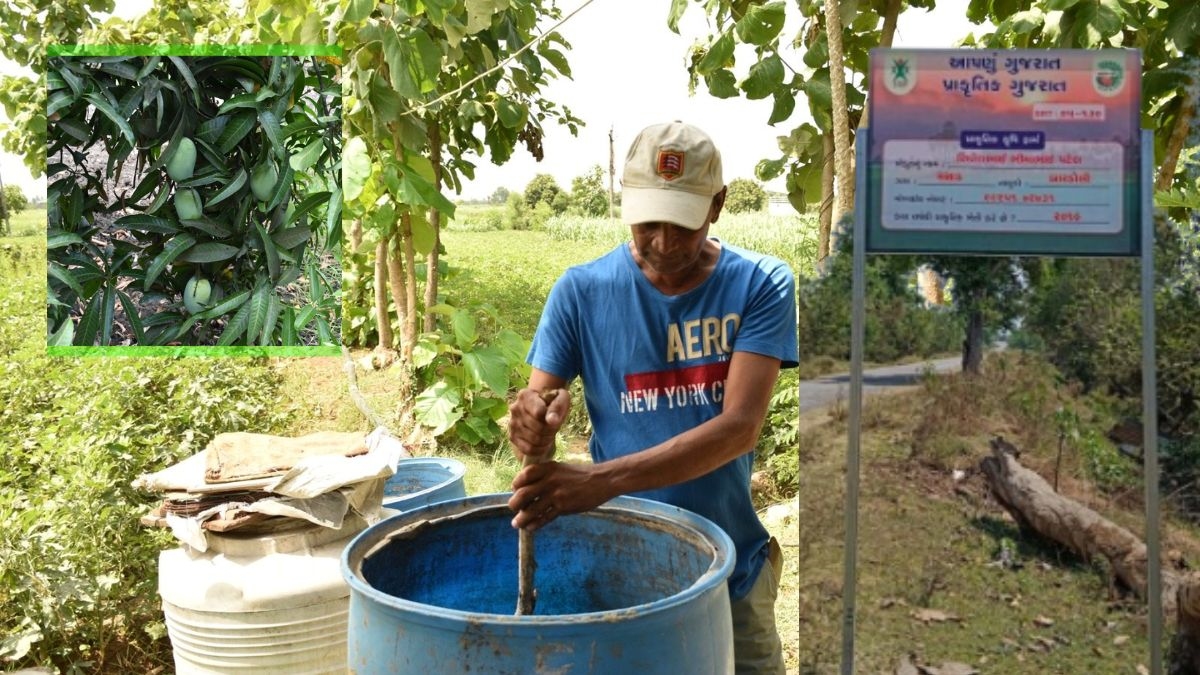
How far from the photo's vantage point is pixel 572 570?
6.85 ft

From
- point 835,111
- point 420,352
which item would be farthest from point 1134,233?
point 420,352

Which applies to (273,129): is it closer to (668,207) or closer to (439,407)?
(439,407)

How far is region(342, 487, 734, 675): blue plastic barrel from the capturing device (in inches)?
58.7

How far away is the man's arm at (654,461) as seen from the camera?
173cm

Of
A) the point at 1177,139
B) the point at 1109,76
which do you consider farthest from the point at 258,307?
the point at 1177,139

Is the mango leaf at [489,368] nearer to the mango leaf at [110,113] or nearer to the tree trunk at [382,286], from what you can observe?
the tree trunk at [382,286]

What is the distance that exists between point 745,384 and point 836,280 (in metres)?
0.31

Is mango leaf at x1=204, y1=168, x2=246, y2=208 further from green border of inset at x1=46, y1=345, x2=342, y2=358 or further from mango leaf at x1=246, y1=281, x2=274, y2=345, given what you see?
green border of inset at x1=46, y1=345, x2=342, y2=358

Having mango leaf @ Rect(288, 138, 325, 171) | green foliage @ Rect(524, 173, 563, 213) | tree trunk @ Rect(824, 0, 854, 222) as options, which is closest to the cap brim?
tree trunk @ Rect(824, 0, 854, 222)

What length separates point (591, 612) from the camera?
6.11ft

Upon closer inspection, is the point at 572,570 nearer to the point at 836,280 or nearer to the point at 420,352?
the point at 836,280

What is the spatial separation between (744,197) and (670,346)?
16268 mm

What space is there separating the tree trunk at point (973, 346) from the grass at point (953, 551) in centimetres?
3

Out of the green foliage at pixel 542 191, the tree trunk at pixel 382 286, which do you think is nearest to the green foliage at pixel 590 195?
the green foliage at pixel 542 191
